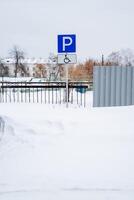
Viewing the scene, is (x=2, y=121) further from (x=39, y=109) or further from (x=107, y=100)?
(x=107, y=100)

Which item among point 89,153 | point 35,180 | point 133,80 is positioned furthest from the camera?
point 133,80

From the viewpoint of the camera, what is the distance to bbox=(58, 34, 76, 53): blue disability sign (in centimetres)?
805

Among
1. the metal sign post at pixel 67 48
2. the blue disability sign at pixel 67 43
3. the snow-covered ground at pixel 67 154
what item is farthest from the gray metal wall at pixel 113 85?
the snow-covered ground at pixel 67 154

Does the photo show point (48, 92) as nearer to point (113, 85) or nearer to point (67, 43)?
point (113, 85)

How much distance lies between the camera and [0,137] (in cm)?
579

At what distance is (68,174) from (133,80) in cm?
537

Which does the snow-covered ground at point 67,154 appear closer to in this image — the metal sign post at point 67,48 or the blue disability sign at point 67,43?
the metal sign post at point 67,48

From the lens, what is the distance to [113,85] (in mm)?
8906

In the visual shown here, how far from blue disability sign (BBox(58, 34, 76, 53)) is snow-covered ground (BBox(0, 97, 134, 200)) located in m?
1.88

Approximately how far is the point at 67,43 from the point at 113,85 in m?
2.01

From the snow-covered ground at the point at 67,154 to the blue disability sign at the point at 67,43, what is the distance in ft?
6.18

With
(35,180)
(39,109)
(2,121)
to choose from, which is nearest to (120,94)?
(39,109)

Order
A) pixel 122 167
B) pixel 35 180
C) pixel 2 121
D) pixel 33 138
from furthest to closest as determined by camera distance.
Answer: pixel 2 121, pixel 33 138, pixel 122 167, pixel 35 180

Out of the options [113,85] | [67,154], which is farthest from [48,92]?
[67,154]
